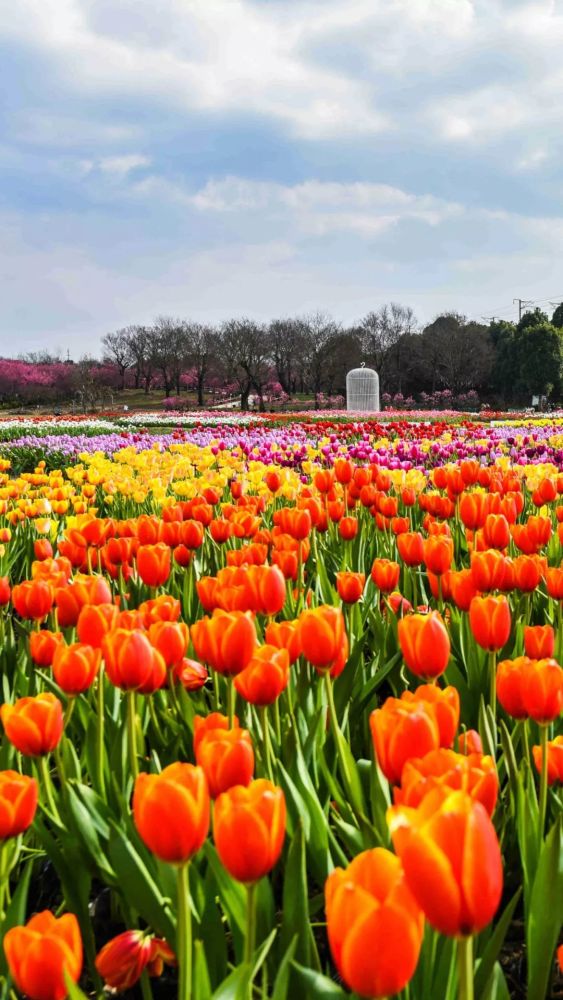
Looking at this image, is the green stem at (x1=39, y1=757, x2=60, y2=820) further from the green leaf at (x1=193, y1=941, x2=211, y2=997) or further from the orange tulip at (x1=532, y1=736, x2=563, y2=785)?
the orange tulip at (x1=532, y1=736, x2=563, y2=785)

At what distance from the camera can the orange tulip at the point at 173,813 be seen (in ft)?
2.73

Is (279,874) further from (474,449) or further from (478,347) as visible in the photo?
→ (478,347)

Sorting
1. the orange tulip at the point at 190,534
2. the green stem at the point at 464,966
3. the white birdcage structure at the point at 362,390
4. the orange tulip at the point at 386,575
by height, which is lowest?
the green stem at the point at 464,966

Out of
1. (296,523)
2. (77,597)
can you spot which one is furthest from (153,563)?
(296,523)

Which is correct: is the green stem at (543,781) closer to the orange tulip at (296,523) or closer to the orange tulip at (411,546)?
the orange tulip at (411,546)

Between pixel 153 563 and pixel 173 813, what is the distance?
147 cm

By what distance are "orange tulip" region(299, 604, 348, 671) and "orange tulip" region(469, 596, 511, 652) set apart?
33 centimetres

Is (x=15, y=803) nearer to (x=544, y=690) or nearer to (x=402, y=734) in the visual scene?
(x=402, y=734)

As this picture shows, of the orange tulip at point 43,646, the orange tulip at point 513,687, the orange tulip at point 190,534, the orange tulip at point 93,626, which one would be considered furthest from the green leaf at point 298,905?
the orange tulip at point 190,534

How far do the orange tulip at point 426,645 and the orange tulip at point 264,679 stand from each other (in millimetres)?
281

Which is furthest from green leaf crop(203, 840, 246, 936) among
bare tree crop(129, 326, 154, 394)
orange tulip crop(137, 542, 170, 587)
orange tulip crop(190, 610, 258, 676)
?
bare tree crop(129, 326, 154, 394)

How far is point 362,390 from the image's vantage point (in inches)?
1697

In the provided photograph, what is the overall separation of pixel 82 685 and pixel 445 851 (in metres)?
0.97

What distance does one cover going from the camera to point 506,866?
1.55m
